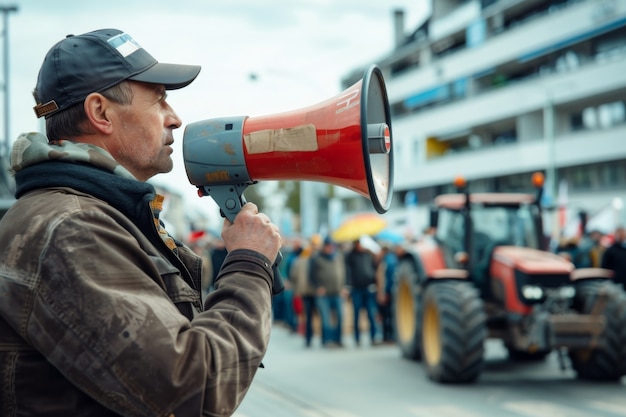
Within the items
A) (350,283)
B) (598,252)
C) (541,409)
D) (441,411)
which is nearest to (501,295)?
(541,409)

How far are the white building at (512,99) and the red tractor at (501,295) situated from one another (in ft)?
47.9

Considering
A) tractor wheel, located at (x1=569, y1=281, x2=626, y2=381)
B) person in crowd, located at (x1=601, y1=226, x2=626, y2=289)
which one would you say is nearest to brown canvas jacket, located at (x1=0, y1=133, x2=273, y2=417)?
tractor wheel, located at (x1=569, y1=281, x2=626, y2=381)

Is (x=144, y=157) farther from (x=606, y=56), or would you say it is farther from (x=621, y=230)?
(x=606, y=56)

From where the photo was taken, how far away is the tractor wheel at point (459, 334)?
9581 mm

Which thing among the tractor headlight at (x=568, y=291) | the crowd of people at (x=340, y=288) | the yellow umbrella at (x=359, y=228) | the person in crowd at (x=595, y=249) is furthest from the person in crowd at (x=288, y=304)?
the tractor headlight at (x=568, y=291)

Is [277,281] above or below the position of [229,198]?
below

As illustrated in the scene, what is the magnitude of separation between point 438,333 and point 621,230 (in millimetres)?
6076

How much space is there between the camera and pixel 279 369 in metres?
11.7

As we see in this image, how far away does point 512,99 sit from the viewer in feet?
141

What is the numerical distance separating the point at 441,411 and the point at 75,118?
6970 millimetres

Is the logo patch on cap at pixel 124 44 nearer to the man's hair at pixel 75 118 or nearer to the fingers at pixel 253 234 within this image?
the man's hair at pixel 75 118

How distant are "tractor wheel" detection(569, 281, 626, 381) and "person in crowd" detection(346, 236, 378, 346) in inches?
205

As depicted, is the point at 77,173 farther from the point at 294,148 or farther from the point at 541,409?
the point at 541,409

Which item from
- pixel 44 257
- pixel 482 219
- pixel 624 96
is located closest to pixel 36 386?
pixel 44 257
